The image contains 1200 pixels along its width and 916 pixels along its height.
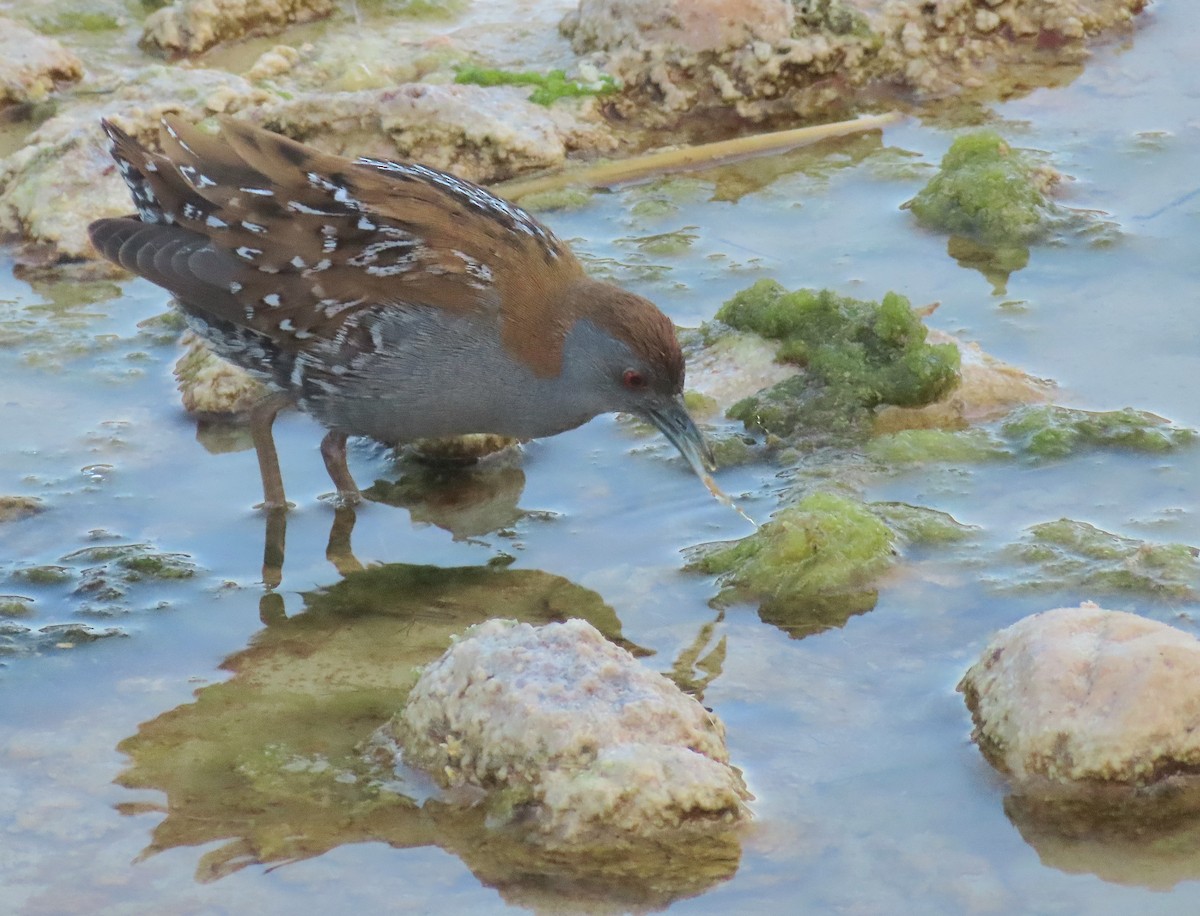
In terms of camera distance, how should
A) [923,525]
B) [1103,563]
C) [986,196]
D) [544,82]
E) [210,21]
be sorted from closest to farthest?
[1103,563]
[923,525]
[986,196]
[544,82]
[210,21]

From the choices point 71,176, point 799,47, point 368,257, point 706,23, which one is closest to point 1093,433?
point 368,257

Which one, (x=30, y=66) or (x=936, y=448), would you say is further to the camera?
(x=30, y=66)

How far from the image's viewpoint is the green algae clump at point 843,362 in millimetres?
5941

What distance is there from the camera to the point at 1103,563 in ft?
16.2

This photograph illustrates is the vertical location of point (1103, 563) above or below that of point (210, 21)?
below

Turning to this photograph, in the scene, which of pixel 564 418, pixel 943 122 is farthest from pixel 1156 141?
pixel 564 418

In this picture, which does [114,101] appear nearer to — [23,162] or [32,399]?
[23,162]

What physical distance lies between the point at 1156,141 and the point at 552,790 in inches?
221

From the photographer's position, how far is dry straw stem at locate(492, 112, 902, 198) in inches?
310

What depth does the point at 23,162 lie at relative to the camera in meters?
7.47

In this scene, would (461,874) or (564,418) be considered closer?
(461,874)

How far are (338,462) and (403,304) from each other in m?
0.68

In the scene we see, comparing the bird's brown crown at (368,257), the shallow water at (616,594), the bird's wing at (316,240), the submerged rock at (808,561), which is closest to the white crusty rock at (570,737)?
the shallow water at (616,594)

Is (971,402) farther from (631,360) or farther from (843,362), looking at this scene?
(631,360)
